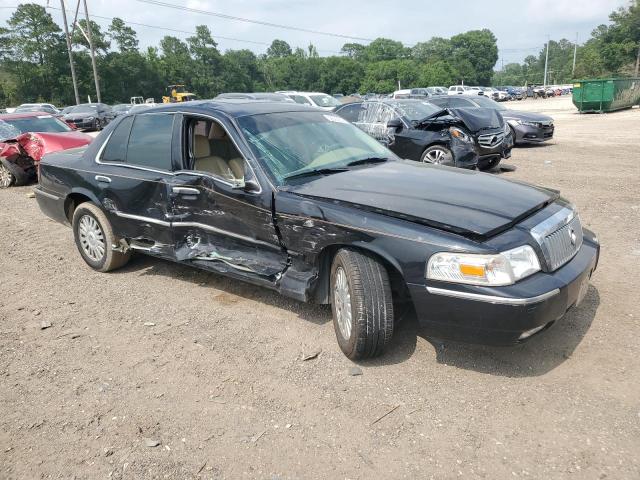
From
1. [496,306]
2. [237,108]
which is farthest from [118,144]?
[496,306]

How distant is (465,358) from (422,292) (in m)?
0.69

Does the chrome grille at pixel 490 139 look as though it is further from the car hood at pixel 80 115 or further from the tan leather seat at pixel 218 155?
the car hood at pixel 80 115

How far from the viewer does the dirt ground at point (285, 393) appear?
2.52m

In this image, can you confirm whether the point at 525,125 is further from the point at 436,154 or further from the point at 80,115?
the point at 80,115

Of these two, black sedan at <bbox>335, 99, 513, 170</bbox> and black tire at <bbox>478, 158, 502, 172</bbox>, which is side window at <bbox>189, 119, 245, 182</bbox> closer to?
black sedan at <bbox>335, 99, 513, 170</bbox>

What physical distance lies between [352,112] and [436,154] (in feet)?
7.36

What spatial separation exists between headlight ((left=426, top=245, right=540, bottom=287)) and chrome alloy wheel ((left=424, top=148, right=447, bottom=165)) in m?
6.17

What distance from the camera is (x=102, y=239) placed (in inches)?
200

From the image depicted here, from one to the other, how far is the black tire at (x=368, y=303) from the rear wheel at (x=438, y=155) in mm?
6014

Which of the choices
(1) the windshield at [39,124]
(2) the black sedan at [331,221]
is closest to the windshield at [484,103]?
(2) the black sedan at [331,221]

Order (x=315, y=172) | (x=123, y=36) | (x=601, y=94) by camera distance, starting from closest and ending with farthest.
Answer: (x=315, y=172)
(x=601, y=94)
(x=123, y=36)

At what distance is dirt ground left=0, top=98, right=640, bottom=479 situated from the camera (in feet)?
8.25

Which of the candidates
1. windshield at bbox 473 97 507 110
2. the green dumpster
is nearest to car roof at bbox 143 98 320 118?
windshield at bbox 473 97 507 110

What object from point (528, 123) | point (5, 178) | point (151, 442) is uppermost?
point (528, 123)
